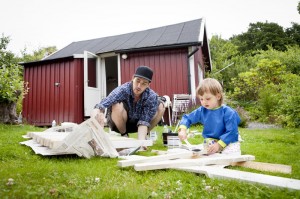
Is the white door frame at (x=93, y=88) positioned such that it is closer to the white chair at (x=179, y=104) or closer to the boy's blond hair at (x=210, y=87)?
the white chair at (x=179, y=104)

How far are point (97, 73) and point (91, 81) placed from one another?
469 millimetres

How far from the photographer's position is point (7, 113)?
6.64 m

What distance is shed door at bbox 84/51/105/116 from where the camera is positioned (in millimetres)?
8867

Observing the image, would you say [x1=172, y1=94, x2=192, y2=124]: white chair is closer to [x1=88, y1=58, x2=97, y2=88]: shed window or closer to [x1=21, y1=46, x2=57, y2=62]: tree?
[x1=88, y1=58, x2=97, y2=88]: shed window

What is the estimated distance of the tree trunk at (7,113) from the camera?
6552mm

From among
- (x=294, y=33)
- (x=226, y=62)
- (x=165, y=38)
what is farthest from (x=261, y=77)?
(x=294, y=33)

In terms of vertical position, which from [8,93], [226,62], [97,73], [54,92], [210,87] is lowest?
[210,87]

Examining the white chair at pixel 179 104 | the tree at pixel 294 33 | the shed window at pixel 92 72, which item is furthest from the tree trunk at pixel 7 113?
the tree at pixel 294 33

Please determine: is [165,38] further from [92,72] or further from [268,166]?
[268,166]

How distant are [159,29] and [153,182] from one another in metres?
10.00

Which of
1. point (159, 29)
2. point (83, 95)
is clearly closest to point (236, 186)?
point (83, 95)

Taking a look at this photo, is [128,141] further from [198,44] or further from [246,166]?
[198,44]

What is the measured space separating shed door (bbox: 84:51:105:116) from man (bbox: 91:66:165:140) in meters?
5.51

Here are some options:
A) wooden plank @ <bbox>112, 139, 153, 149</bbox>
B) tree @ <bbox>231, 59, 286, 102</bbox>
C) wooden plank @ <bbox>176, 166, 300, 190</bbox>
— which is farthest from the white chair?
tree @ <bbox>231, 59, 286, 102</bbox>
